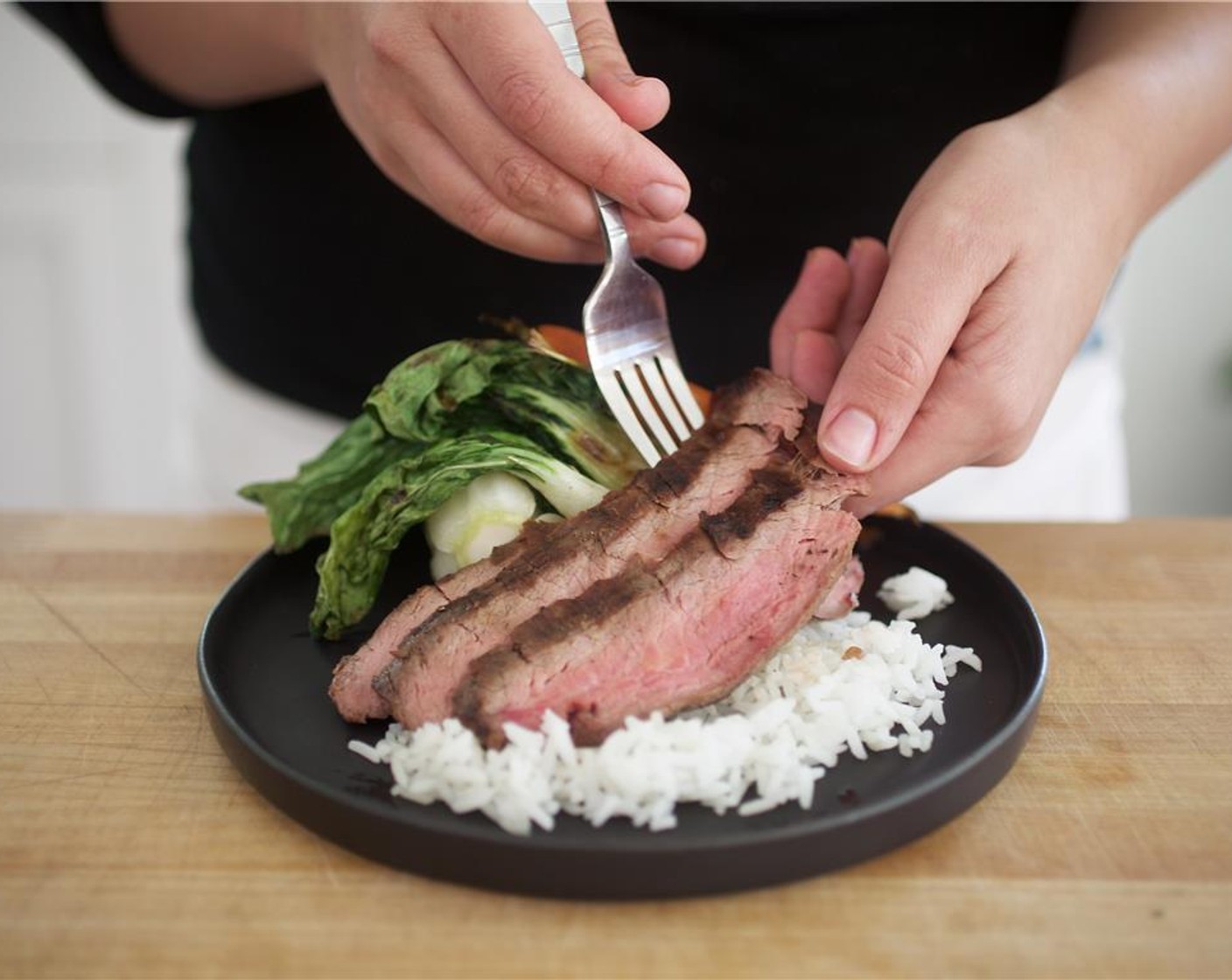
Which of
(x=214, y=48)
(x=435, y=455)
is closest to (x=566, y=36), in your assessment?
(x=435, y=455)

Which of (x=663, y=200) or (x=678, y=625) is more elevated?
(x=663, y=200)

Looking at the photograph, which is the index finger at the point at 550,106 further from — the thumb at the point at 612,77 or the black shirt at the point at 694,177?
the black shirt at the point at 694,177

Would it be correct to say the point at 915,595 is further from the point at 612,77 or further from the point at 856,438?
the point at 612,77

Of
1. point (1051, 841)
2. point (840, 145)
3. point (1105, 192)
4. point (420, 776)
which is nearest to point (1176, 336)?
point (840, 145)

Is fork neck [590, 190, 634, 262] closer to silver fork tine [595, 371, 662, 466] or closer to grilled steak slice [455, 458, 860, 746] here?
silver fork tine [595, 371, 662, 466]

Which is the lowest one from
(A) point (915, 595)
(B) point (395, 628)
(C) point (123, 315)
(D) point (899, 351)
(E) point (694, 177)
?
(C) point (123, 315)

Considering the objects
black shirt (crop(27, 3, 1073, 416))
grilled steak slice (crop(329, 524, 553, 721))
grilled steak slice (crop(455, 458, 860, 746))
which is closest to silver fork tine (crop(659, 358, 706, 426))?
grilled steak slice (crop(455, 458, 860, 746))

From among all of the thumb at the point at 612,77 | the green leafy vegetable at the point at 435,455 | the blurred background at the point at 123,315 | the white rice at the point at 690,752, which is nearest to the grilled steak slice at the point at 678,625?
the white rice at the point at 690,752
